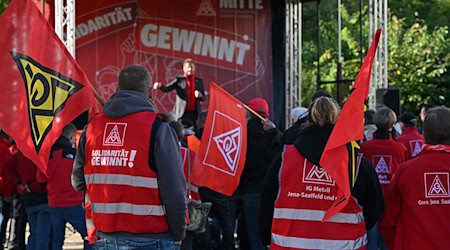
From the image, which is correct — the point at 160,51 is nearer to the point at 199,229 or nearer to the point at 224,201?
the point at 224,201

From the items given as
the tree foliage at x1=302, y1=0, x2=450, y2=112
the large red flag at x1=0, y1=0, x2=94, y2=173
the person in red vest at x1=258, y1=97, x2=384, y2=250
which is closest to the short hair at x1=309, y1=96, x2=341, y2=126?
the person in red vest at x1=258, y1=97, x2=384, y2=250

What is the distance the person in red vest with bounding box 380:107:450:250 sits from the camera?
4.80 m

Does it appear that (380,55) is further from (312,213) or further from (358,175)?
(312,213)

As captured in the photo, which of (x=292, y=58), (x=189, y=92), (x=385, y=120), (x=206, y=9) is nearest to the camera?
(x=385, y=120)

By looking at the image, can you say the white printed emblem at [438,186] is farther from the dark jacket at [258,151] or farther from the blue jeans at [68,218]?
the blue jeans at [68,218]

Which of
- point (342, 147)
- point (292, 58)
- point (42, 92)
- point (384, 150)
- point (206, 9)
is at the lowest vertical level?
point (384, 150)

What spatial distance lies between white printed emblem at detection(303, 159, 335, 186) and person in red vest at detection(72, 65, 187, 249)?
0.75 m

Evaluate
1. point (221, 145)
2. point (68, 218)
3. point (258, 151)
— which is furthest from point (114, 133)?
point (258, 151)

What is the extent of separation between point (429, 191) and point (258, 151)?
406cm

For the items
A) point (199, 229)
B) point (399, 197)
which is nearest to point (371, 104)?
point (199, 229)

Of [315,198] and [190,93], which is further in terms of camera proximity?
[190,93]

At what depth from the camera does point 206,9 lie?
1780cm

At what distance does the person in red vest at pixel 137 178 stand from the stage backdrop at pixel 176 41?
1172 centimetres

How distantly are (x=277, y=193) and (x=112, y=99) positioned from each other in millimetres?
Result: 1174
